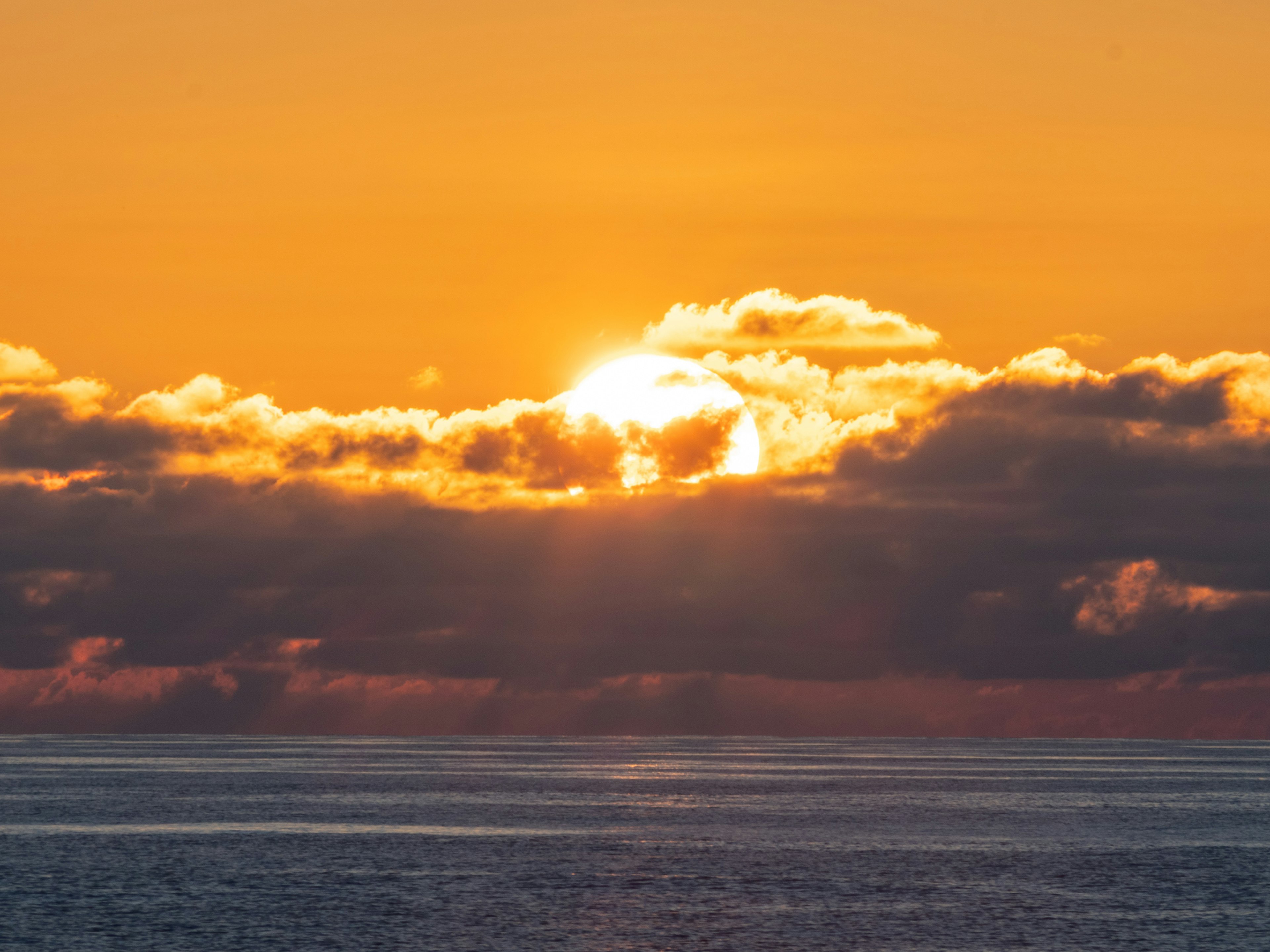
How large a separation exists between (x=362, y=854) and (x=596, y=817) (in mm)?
38413

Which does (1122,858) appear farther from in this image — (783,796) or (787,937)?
(783,796)

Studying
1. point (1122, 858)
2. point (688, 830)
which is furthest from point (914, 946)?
point (688, 830)

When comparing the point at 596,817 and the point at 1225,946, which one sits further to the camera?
the point at 596,817

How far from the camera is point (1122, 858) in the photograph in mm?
96375

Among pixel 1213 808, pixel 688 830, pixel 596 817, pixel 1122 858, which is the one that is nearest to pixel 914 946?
pixel 1122 858

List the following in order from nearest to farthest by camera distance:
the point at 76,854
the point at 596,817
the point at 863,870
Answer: the point at 863,870, the point at 76,854, the point at 596,817

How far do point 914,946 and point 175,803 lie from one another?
114846mm

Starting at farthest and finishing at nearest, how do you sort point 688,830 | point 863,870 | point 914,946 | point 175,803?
point 175,803 → point 688,830 → point 863,870 → point 914,946

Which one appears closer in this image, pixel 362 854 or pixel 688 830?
pixel 362 854

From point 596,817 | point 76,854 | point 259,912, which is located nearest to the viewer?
point 259,912

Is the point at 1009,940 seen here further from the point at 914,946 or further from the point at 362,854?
the point at 362,854

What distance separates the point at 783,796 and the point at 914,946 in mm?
114739

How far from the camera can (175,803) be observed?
6230 inches

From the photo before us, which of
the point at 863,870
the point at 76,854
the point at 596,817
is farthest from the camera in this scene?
the point at 596,817
